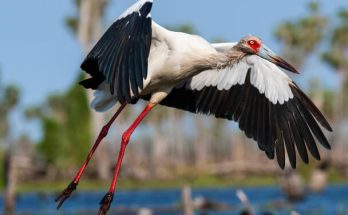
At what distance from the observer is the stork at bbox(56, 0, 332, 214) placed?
8.09m

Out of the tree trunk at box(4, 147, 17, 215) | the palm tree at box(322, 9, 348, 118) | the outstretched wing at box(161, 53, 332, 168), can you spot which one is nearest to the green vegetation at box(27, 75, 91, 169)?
the palm tree at box(322, 9, 348, 118)

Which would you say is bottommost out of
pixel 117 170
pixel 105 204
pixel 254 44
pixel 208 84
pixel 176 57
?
pixel 105 204

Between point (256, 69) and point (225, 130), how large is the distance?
97.3 metres

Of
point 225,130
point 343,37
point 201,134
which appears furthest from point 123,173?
point 225,130

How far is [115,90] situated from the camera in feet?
24.5

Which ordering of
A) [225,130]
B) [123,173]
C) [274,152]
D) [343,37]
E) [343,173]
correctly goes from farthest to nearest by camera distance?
[225,130], [343,37], [343,173], [123,173], [274,152]

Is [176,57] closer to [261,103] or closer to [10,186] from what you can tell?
[261,103]

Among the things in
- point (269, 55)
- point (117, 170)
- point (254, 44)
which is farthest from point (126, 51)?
point (269, 55)

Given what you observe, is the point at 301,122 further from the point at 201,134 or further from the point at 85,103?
the point at 201,134

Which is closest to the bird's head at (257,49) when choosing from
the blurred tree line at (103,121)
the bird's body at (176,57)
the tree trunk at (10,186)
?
the bird's body at (176,57)

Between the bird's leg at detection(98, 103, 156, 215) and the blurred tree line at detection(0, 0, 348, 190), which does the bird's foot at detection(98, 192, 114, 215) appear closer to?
the bird's leg at detection(98, 103, 156, 215)

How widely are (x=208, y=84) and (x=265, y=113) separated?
79 centimetres

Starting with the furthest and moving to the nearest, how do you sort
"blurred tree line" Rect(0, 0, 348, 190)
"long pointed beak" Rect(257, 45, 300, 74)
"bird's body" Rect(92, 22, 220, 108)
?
1. "blurred tree line" Rect(0, 0, 348, 190)
2. "long pointed beak" Rect(257, 45, 300, 74)
3. "bird's body" Rect(92, 22, 220, 108)

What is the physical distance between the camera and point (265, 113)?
1001cm
